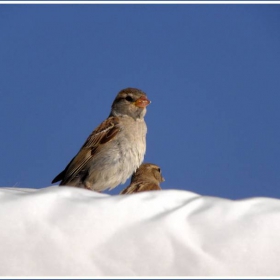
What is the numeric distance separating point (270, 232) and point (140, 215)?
41 cm

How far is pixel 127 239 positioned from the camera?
1.79m

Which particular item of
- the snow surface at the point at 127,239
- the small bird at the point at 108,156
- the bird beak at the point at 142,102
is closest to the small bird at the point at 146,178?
the small bird at the point at 108,156

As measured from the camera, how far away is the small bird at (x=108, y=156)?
4.82 metres

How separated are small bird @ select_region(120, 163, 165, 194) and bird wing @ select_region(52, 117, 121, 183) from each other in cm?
40

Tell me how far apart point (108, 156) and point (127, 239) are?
10.1ft

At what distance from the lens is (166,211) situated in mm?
1812

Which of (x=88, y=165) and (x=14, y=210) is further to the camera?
(x=88, y=165)

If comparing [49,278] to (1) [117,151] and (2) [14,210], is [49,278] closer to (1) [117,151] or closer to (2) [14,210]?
(2) [14,210]

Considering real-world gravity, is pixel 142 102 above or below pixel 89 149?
above

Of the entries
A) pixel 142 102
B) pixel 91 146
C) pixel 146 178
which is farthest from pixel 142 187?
pixel 142 102

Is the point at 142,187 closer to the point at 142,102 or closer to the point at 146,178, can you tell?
the point at 146,178

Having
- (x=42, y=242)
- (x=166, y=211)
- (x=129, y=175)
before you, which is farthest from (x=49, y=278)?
(x=129, y=175)

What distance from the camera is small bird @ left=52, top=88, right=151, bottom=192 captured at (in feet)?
15.8

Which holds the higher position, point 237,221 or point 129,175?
point 237,221
